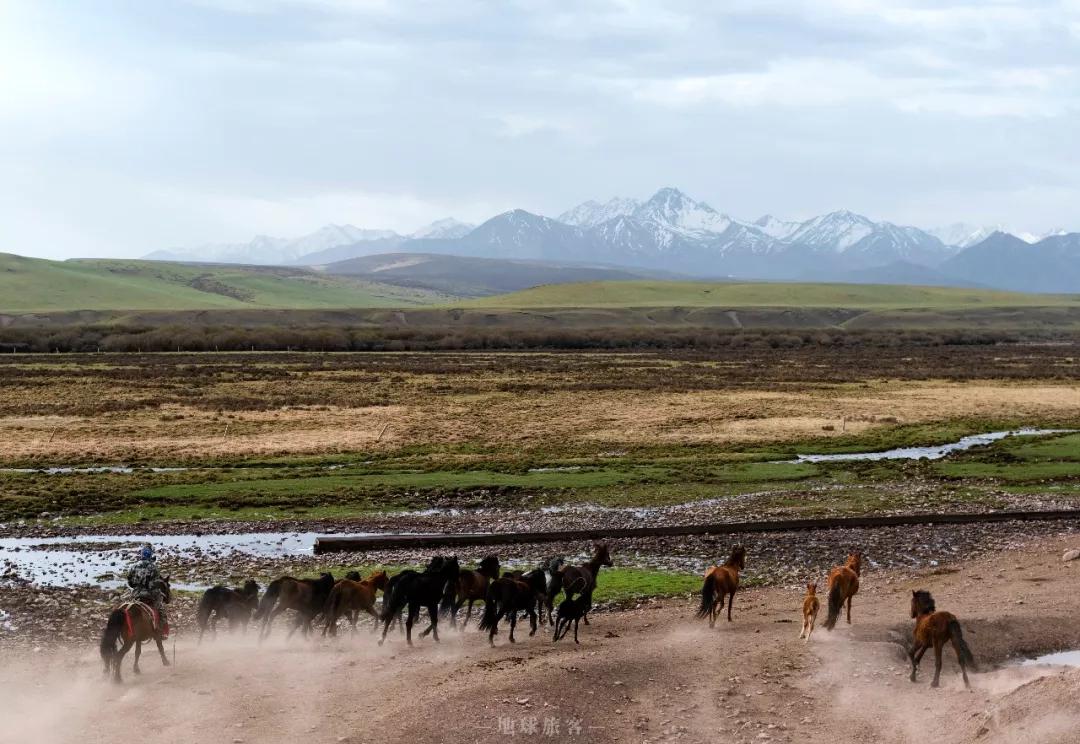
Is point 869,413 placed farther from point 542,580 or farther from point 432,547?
point 542,580

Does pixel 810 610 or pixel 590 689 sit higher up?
pixel 810 610

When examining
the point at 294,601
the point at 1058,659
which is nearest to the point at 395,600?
the point at 294,601

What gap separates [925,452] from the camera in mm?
43250

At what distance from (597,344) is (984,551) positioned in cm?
12104

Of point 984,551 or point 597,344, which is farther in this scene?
point 597,344

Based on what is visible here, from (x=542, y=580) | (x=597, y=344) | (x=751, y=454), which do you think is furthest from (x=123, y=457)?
(x=597, y=344)

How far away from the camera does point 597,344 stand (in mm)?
145250

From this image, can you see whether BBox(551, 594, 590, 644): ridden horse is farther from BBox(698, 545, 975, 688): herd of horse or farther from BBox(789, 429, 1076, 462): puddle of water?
BBox(789, 429, 1076, 462): puddle of water

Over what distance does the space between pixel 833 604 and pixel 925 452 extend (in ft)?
92.8

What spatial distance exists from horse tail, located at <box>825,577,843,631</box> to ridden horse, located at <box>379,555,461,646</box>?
6.17 metres

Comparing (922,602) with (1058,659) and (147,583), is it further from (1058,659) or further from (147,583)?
(147,583)

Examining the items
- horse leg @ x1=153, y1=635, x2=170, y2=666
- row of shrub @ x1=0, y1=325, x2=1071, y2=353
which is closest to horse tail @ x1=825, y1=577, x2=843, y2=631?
horse leg @ x1=153, y1=635, x2=170, y2=666

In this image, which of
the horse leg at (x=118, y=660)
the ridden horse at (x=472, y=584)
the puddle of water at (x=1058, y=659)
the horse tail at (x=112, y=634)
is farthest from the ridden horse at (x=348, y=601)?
the puddle of water at (x=1058, y=659)

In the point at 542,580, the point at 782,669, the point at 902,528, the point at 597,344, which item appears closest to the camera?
the point at 782,669
